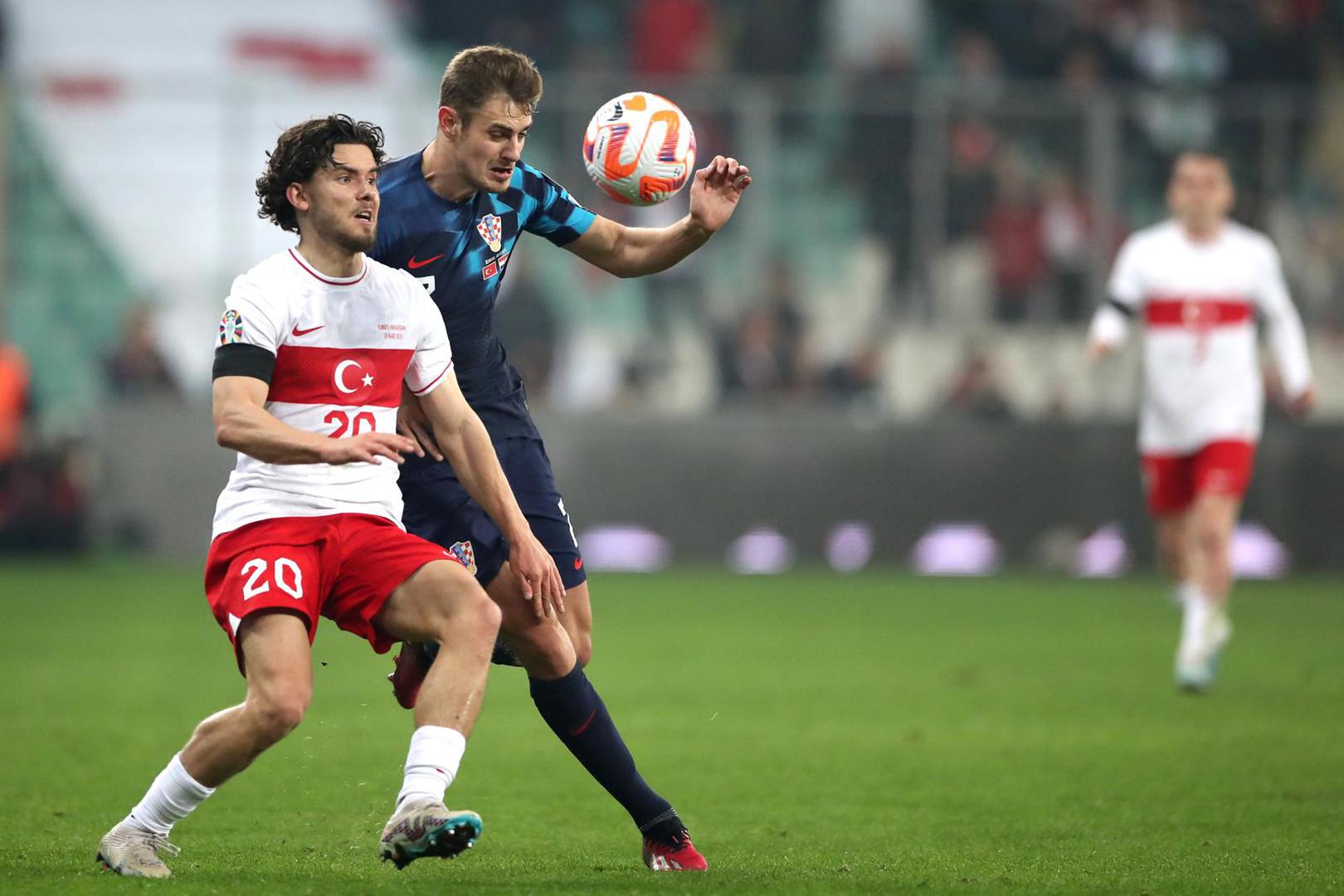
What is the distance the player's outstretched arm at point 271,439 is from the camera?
16.3 feet

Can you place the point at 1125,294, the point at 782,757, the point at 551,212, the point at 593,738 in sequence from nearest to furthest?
1. the point at 593,738
2. the point at 551,212
3. the point at 782,757
4. the point at 1125,294

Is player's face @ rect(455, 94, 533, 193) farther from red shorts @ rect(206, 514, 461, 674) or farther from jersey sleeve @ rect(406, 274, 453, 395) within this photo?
red shorts @ rect(206, 514, 461, 674)

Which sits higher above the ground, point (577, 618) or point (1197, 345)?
point (1197, 345)

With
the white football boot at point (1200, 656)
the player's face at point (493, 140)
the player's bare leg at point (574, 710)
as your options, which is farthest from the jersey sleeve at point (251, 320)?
the white football boot at point (1200, 656)

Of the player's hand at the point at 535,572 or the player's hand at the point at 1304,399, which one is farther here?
the player's hand at the point at 1304,399

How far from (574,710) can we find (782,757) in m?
2.37

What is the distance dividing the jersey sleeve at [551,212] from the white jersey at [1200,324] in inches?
207

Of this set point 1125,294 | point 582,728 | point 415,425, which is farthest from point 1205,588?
point 415,425

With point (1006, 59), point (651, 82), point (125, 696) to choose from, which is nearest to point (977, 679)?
point (125, 696)

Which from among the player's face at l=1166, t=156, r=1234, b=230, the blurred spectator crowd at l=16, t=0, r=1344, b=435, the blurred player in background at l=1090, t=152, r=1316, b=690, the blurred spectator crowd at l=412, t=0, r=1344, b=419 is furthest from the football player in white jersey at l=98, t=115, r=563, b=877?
the blurred spectator crowd at l=412, t=0, r=1344, b=419

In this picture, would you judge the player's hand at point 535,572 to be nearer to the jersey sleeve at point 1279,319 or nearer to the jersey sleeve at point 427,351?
the jersey sleeve at point 427,351

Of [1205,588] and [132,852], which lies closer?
[132,852]

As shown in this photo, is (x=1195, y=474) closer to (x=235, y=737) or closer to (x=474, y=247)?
(x=474, y=247)

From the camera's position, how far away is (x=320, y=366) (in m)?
5.39
